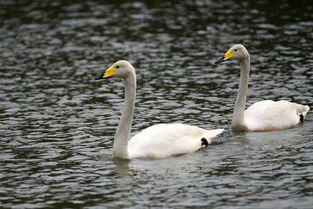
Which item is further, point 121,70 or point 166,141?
point 166,141

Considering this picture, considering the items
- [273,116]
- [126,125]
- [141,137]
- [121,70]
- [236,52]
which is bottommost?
[273,116]

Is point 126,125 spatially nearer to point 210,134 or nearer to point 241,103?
point 210,134

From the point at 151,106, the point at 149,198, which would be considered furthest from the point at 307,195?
the point at 151,106

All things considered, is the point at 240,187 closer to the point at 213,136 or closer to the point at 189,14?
the point at 213,136

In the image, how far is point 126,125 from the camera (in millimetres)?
16047

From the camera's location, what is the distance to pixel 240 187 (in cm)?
1357

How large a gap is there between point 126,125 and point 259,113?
3517mm

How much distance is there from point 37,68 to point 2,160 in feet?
31.8

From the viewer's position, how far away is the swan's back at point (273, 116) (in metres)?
17.9

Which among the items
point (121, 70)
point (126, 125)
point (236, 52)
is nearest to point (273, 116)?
point (236, 52)

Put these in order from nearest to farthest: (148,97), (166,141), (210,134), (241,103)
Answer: (166,141), (210,134), (241,103), (148,97)

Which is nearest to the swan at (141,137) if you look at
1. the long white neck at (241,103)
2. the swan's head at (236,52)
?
the long white neck at (241,103)

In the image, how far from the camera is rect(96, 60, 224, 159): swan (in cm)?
1588

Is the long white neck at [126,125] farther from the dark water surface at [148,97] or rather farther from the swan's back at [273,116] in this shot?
the swan's back at [273,116]
